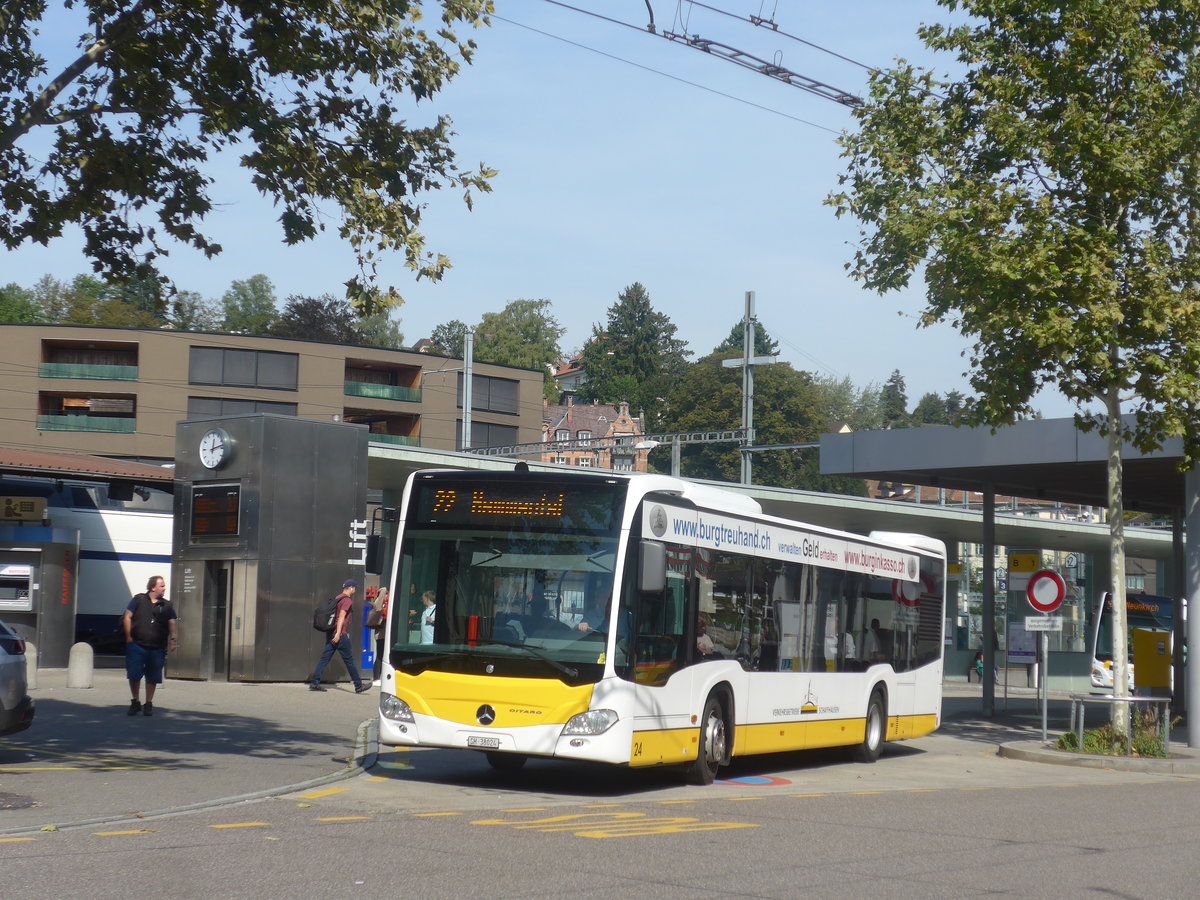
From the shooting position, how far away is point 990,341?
20312mm

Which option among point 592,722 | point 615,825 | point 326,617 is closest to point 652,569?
point 592,722

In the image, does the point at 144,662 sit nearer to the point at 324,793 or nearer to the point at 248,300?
the point at 324,793

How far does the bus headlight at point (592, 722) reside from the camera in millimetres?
12258

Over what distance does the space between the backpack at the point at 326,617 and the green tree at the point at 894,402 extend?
133550 millimetres

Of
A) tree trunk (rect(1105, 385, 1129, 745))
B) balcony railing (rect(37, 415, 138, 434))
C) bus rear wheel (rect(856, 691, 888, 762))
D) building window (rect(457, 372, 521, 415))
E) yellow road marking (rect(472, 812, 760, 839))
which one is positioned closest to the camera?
yellow road marking (rect(472, 812, 760, 839))

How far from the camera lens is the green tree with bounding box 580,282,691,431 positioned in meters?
132

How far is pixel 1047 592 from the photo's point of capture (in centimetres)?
2134

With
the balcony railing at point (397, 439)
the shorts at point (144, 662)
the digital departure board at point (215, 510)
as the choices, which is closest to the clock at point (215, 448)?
the digital departure board at point (215, 510)

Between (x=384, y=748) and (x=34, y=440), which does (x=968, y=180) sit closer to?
(x=384, y=748)

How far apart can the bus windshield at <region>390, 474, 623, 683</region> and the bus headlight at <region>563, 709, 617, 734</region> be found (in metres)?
0.30

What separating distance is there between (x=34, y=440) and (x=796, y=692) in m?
62.2

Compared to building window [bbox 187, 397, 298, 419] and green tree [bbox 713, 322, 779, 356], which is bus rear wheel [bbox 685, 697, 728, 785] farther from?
green tree [bbox 713, 322, 779, 356]

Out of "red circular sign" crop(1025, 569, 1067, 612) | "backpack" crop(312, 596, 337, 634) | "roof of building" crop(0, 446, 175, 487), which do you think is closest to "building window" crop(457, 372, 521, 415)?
"roof of building" crop(0, 446, 175, 487)

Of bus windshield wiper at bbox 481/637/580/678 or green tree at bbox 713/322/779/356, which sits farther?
green tree at bbox 713/322/779/356
